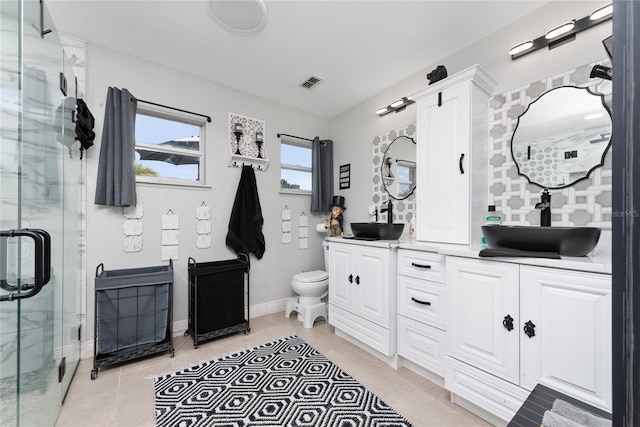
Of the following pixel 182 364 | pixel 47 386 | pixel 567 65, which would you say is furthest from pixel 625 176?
pixel 182 364

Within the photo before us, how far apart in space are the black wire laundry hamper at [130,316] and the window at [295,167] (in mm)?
1728

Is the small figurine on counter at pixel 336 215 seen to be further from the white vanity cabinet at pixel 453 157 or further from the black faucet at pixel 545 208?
the black faucet at pixel 545 208

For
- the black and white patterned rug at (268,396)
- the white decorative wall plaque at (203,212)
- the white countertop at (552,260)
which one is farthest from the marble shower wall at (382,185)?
the white decorative wall plaque at (203,212)

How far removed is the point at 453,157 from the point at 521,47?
838 millimetres

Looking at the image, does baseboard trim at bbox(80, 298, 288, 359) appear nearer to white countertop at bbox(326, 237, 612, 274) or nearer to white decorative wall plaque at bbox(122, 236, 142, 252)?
white decorative wall plaque at bbox(122, 236, 142, 252)

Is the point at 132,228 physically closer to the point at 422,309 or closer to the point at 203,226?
the point at 203,226

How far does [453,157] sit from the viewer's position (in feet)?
6.32

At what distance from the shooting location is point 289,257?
3.38m

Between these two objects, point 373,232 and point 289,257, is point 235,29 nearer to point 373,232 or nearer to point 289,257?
point 373,232

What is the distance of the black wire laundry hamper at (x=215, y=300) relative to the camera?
2.38 metres

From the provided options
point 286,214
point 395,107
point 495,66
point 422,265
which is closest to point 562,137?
point 495,66

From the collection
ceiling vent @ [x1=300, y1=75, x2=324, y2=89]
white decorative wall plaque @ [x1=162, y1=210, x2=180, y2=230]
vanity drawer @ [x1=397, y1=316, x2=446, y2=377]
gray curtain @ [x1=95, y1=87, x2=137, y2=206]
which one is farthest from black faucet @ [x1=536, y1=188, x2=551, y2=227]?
gray curtain @ [x1=95, y1=87, x2=137, y2=206]

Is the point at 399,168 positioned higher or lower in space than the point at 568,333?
higher

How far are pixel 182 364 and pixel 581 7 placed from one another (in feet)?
12.1
